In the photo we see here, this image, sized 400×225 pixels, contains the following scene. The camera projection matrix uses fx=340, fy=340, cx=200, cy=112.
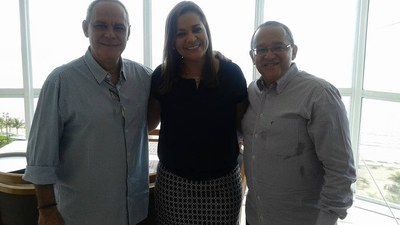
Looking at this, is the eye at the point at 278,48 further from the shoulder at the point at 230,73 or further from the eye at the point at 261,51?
the shoulder at the point at 230,73

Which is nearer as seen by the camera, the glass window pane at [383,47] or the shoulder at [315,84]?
the shoulder at [315,84]

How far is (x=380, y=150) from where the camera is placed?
397 centimetres

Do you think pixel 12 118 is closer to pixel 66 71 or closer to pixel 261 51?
pixel 66 71

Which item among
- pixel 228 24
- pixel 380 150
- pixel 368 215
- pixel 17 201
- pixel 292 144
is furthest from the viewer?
pixel 228 24

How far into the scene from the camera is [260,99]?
1.47 meters

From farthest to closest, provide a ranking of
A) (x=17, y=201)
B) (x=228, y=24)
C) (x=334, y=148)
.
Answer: (x=228, y=24) → (x=17, y=201) → (x=334, y=148)

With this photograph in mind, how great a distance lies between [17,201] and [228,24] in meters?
3.23

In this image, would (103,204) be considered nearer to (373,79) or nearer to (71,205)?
(71,205)

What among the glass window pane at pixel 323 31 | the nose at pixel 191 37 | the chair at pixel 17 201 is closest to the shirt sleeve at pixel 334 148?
the nose at pixel 191 37

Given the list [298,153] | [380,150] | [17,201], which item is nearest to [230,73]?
[298,153]

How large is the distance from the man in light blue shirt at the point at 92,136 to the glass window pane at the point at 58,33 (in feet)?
9.09

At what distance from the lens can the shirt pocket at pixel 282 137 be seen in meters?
1.31

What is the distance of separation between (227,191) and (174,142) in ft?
1.11

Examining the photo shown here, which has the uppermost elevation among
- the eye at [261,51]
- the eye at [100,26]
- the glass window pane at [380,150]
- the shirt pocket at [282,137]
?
the eye at [100,26]
